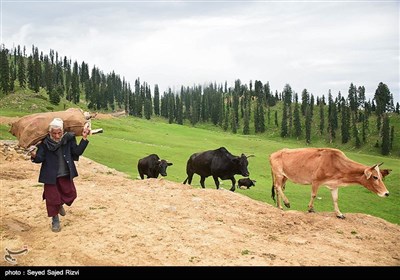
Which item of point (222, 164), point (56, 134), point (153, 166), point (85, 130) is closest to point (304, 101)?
point (153, 166)

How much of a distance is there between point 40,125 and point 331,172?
32.2 ft

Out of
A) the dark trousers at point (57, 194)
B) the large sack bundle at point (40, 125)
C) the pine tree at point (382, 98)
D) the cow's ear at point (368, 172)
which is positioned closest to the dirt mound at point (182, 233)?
the dark trousers at point (57, 194)

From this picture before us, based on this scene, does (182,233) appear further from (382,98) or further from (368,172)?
(382,98)

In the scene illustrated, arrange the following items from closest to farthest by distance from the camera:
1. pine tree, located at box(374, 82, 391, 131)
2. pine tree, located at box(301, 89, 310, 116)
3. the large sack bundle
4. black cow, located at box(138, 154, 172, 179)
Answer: the large sack bundle → black cow, located at box(138, 154, 172, 179) → pine tree, located at box(374, 82, 391, 131) → pine tree, located at box(301, 89, 310, 116)

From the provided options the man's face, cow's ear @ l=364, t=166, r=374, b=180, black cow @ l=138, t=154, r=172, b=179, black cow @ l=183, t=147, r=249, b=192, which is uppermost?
the man's face

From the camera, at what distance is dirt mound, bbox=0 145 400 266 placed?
26.2ft

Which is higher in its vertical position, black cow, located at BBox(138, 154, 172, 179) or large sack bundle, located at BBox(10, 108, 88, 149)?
large sack bundle, located at BBox(10, 108, 88, 149)

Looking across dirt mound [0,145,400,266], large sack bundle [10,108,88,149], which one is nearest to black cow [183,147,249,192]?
dirt mound [0,145,400,266]

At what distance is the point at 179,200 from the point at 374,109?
541 ft

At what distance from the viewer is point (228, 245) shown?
8.83 metres

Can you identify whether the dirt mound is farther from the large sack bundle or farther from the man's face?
the man's face

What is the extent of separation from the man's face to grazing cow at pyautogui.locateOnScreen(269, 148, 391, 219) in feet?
28.5

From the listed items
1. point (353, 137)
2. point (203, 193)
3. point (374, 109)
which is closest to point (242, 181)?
point (203, 193)

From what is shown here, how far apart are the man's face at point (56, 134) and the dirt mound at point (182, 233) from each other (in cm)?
250
